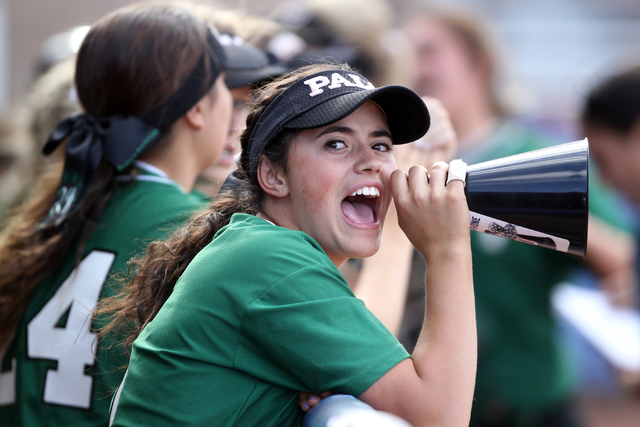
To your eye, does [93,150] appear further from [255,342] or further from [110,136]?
[255,342]

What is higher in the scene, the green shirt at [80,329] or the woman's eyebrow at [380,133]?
the woman's eyebrow at [380,133]

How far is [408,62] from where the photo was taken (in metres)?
5.11

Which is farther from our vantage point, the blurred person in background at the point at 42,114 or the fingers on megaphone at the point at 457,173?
the blurred person in background at the point at 42,114

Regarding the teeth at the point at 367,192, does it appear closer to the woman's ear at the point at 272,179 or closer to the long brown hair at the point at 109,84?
the woman's ear at the point at 272,179

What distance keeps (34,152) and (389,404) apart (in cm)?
342

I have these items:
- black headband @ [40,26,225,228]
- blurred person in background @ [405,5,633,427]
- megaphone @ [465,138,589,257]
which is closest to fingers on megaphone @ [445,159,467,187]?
megaphone @ [465,138,589,257]

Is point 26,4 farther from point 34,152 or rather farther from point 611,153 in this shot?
point 611,153

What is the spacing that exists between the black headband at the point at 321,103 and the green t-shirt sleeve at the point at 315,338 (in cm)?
44

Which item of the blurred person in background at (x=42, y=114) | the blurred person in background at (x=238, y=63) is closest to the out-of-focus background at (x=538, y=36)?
the blurred person in background at (x=42, y=114)

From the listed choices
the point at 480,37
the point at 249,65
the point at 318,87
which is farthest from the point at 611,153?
the point at 318,87

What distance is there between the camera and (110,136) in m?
2.39

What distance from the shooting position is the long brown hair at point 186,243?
193 centimetres

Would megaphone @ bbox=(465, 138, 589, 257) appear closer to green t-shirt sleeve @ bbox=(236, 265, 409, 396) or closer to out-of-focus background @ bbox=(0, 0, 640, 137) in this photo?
green t-shirt sleeve @ bbox=(236, 265, 409, 396)

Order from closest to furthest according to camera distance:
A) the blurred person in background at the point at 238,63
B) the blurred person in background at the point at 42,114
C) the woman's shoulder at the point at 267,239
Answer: the woman's shoulder at the point at 267,239 → the blurred person in background at the point at 238,63 → the blurred person in background at the point at 42,114
